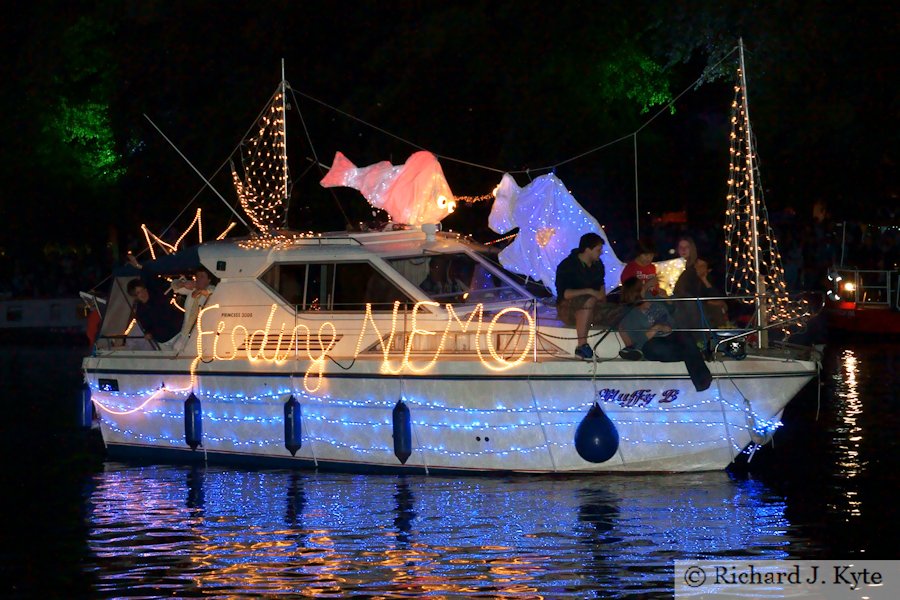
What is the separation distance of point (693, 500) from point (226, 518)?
4.36m

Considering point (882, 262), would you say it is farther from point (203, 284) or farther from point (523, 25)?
point (203, 284)

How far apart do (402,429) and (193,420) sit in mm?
2808

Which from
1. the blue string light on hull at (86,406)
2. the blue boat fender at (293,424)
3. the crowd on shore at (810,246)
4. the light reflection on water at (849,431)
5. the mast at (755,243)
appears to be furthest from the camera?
the crowd on shore at (810,246)

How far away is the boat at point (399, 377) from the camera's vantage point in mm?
15219

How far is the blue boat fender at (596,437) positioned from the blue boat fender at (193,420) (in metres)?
4.59

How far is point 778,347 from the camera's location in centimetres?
1620

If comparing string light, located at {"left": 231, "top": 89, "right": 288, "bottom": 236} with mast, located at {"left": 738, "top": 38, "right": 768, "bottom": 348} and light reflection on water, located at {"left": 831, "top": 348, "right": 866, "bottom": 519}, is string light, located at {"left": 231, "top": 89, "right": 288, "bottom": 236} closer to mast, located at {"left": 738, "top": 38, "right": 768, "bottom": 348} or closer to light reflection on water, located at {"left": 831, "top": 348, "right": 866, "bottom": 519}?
mast, located at {"left": 738, "top": 38, "right": 768, "bottom": 348}

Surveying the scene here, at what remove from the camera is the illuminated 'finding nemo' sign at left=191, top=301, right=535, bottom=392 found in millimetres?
15836

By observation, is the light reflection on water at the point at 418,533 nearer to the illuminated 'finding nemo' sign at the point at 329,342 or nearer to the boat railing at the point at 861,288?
the illuminated 'finding nemo' sign at the point at 329,342

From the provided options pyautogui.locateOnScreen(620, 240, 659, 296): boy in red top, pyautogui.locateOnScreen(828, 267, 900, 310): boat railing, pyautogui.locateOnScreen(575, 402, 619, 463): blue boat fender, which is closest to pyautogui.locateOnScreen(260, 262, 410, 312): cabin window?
pyautogui.locateOnScreen(620, 240, 659, 296): boy in red top

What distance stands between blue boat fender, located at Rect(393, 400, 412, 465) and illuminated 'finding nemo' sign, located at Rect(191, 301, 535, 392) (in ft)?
1.27

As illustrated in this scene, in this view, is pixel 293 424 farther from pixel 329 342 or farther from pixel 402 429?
pixel 402 429

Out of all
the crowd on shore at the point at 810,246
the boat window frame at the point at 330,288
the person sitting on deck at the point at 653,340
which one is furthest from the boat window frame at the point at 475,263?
the crowd on shore at the point at 810,246

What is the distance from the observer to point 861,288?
31.6 metres
